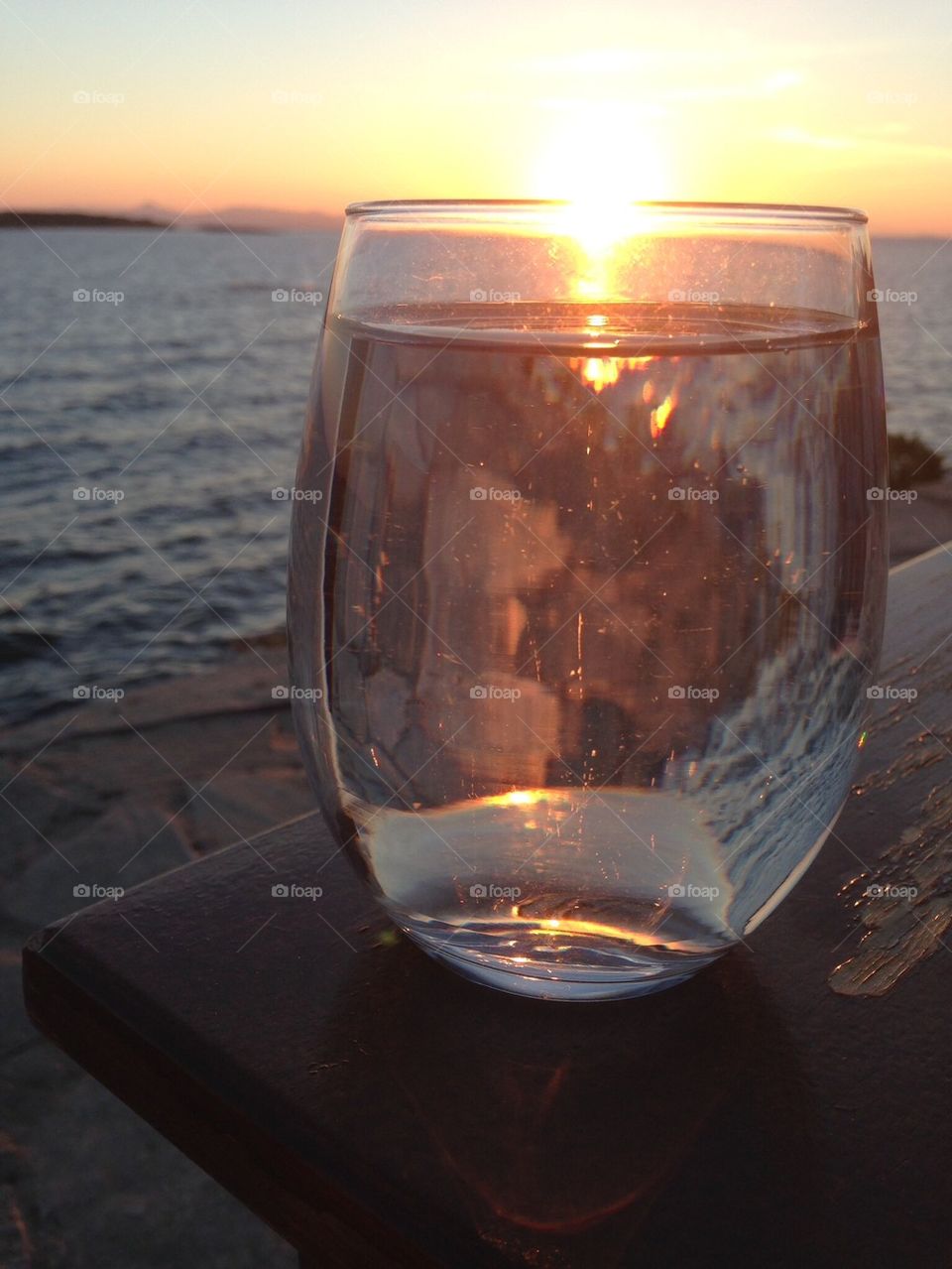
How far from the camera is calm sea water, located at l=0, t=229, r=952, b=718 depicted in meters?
5.41

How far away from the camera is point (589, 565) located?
0.40 m

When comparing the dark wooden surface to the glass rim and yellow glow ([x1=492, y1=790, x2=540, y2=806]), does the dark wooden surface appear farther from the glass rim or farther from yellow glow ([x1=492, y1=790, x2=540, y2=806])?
the glass rim

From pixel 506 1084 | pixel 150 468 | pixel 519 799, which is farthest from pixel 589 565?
pixel 150 468

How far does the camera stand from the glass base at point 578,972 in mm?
473

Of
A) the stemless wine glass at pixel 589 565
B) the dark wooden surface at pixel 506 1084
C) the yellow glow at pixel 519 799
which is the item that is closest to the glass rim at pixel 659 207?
the stemless wine glass at pixel 589 565

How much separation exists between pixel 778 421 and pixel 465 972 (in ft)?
0.84

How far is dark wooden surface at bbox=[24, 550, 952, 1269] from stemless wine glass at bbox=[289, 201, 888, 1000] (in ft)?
0.12

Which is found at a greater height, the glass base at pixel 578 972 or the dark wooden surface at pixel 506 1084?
the glass base at pixel 578 972

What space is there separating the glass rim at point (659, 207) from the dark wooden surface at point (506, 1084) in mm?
308

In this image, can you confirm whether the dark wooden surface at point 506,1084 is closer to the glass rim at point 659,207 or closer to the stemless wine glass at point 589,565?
the stemless wine glass at point 589,565

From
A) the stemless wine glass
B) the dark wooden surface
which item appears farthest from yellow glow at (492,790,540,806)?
the dark wooden surface

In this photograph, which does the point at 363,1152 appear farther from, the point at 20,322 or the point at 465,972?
the point at 20,322

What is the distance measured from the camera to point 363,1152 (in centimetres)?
42

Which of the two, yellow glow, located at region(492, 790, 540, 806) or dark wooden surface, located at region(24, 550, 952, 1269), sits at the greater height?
yellow glow, located at region(492, 790, 540, 806)
